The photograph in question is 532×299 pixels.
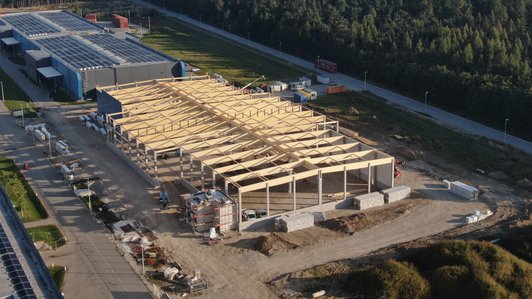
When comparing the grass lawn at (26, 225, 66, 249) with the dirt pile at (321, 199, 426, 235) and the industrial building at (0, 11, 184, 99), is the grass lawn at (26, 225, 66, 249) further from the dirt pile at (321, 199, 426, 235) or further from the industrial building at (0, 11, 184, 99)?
the industrial building at (0, 11, 184, 99)

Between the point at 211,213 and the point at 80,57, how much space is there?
1267 inches

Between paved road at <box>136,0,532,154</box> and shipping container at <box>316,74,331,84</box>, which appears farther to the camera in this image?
shipping container at <box>316,74,331,84</box>

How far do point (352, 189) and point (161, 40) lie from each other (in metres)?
49.5

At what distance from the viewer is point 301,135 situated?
4025 cm

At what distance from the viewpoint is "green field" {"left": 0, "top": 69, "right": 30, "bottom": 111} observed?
5376 centimetres

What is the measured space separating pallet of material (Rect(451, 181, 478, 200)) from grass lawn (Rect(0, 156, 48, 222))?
22.0m

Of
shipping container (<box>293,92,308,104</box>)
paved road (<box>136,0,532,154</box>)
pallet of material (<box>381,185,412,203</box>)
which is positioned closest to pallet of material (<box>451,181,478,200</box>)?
pallet of material (<box>381,185,412,203</box>)

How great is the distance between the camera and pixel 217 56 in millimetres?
72812

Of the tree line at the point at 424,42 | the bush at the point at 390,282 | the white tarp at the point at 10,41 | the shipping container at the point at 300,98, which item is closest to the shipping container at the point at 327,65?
the tree line at the point at 424,42

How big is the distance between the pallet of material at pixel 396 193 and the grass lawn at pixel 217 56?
2684 cm

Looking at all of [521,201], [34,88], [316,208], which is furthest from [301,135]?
[34,88]

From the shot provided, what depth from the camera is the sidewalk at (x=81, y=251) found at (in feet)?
90.5

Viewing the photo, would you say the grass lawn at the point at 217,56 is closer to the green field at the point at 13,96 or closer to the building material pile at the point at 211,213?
the green field at the point at 13,96

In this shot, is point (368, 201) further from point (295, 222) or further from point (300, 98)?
point (300, 98)
